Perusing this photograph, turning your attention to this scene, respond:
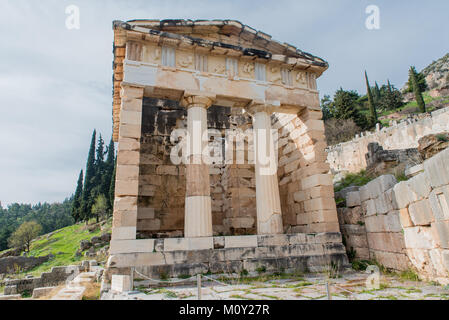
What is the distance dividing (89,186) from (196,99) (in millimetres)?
44159

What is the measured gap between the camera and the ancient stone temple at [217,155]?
25.4ft

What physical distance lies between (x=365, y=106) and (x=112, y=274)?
62542 mm

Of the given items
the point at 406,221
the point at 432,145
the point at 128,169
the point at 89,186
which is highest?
the point at 89,186

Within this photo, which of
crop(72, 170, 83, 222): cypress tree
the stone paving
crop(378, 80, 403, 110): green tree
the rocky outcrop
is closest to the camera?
the stone paving

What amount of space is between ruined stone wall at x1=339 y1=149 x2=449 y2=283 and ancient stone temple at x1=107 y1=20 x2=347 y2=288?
815 millimetres

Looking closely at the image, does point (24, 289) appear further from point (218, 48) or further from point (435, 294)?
point (435, 294)

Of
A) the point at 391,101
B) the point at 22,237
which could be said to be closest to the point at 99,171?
the point at 22,237

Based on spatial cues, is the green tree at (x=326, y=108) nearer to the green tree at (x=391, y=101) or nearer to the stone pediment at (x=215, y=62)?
the green tree at (x=391, y=101)

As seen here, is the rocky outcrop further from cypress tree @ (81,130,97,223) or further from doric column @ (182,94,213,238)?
cypress tree @ (81,130,97,223)

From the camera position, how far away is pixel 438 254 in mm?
5789

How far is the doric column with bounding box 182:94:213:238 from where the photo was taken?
8.09 m

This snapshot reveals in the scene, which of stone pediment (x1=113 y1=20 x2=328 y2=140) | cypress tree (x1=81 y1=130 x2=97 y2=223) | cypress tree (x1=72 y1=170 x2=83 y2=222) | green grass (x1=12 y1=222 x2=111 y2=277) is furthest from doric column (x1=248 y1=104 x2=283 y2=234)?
cypress tree (x1=72 y1=170 x2=83 y2=222)

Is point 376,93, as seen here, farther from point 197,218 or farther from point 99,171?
point 197,218

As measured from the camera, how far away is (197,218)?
811 cm
